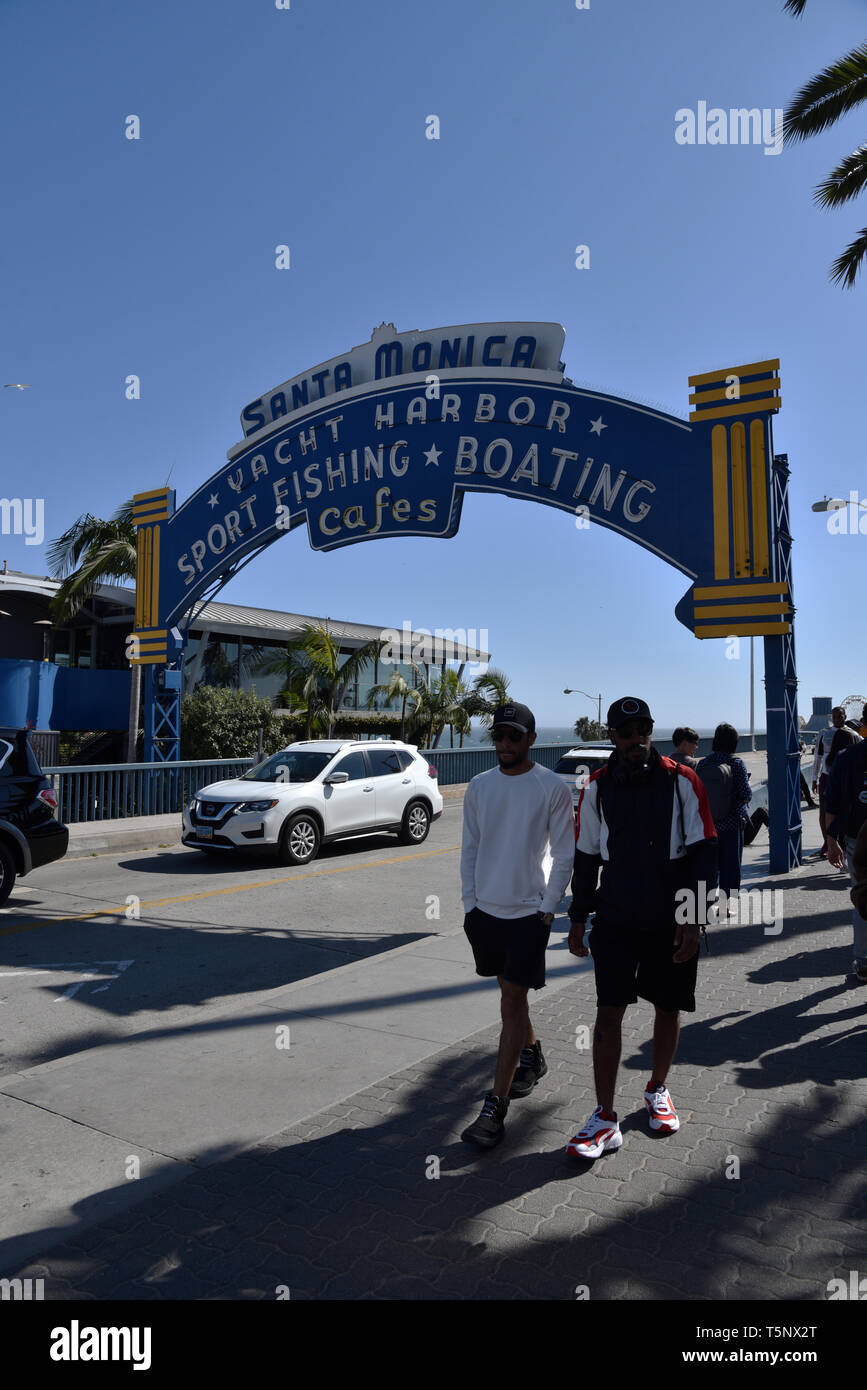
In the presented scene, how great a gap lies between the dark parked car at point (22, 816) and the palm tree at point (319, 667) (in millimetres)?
14869

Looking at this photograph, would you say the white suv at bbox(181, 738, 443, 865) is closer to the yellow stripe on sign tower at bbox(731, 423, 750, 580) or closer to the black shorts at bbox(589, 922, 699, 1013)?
the yellow stripe on sign tower at bbox(731, 423, 750, 580)

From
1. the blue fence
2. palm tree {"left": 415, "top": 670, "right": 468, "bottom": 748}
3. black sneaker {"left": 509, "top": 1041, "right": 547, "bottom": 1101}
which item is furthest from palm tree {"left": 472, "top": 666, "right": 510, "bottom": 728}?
black sneaker {"left": 509, "top": 1041, "right": 547, "bottom": 1101}

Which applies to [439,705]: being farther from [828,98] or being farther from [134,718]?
[828,98]

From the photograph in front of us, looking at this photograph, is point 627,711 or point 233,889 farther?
point 233,889

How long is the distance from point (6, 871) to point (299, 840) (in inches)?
152

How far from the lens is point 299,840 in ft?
40.5

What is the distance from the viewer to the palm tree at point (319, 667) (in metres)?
24.8

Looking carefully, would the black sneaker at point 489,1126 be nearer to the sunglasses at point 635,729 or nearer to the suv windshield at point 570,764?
the sunglasses at point 635,729

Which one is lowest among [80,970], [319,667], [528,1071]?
[80,970]

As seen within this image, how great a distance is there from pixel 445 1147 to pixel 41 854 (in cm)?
689

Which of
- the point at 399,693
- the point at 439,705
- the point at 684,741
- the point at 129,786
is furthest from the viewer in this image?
the point at 439,705

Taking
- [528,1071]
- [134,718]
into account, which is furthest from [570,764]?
[134,718]
